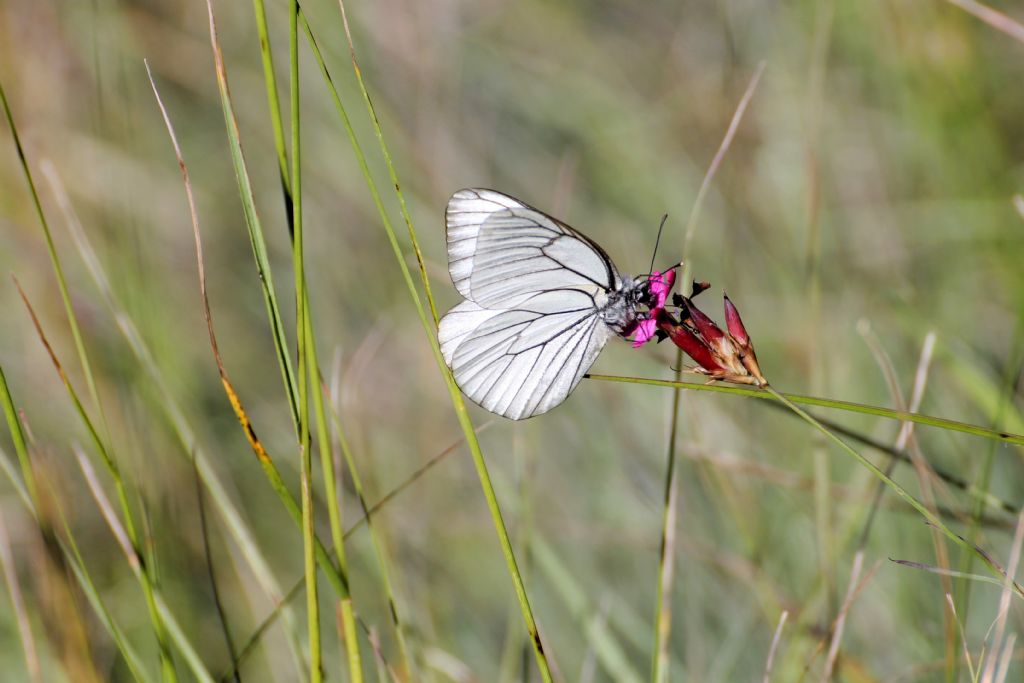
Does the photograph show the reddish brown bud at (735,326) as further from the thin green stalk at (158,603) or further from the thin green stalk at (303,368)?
the thin green stalk at (158,603)

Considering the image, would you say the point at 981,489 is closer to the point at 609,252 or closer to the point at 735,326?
the point at 735,326

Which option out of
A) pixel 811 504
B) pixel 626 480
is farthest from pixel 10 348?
pixel 811 504

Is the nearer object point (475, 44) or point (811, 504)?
point (811, 504)

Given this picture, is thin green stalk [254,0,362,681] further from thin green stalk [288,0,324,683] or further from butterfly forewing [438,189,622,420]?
butterfly forewing [438,189,622,420]

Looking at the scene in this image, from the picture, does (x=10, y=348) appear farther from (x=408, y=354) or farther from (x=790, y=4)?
(x=790, y=4)

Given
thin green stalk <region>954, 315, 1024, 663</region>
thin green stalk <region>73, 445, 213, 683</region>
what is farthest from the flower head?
thin green stalk <region>73, 445, 213, 683</region>

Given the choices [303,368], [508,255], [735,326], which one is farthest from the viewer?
[508,255]

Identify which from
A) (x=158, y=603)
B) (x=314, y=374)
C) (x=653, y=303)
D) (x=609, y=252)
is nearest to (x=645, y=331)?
(x=653, y=303)
